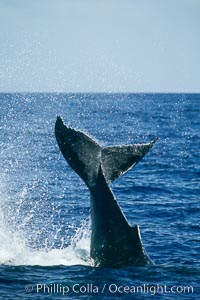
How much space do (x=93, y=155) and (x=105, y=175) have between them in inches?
16.9

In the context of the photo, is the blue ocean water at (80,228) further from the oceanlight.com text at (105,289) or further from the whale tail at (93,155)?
the whale tail at (93,155)

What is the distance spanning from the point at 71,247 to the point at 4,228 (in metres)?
2.51

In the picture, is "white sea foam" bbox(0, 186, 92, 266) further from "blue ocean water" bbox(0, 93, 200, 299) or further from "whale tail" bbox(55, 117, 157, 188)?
"whale tail" bbox(55, 117, 157, 188)

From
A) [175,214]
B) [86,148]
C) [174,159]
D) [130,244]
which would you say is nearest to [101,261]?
[130,244]

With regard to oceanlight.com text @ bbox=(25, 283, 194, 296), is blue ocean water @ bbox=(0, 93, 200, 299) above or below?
above

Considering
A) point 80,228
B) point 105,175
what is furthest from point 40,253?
point 105,175

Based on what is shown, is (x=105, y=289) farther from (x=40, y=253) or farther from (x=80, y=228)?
(x=80, y=228)

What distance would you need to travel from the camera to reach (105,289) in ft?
34.1

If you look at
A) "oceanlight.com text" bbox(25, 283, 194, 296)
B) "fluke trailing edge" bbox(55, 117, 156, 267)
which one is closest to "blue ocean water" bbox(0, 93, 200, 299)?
"oceanlight.com text" bbox(25, 283, 194, 296)

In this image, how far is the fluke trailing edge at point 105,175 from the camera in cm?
1047

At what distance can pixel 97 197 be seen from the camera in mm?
10688

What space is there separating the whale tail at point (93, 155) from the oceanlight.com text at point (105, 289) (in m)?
1.84

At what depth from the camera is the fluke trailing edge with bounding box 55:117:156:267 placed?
1047 centimetres

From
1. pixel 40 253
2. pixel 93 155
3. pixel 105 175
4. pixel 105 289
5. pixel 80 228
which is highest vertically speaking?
pixel 93 155
